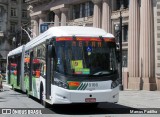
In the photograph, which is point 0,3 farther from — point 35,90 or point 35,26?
point 35,90

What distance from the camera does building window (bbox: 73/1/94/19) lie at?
151 feet

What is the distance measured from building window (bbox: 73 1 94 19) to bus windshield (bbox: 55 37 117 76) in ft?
100

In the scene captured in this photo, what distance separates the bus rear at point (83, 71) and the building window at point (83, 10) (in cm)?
3056

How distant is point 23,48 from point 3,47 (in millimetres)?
65696

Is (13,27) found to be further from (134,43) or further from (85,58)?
(85,58)

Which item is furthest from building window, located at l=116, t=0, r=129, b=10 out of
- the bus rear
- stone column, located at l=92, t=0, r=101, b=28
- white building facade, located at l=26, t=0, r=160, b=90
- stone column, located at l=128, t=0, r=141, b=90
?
the bus rear

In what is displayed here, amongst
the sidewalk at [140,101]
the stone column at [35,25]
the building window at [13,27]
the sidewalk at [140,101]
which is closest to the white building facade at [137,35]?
the sidewalk at [140,101]

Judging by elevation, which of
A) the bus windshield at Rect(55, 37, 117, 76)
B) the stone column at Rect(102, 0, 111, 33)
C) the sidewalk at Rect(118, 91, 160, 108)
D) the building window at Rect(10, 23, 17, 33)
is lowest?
the sidewalk at Rect(118, 91, 160, 108)

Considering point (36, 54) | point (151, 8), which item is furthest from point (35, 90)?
point (151, 8)

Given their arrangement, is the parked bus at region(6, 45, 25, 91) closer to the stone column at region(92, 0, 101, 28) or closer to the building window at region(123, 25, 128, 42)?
the building window at region(123, 25, 128, 42)

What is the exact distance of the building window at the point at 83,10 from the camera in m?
45.9

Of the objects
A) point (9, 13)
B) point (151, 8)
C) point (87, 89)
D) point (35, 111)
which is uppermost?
point (9, 13)

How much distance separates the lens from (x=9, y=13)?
89.9 metres

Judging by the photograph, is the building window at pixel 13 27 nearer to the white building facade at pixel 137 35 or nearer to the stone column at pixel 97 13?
the white building facade at pixel 137 35
